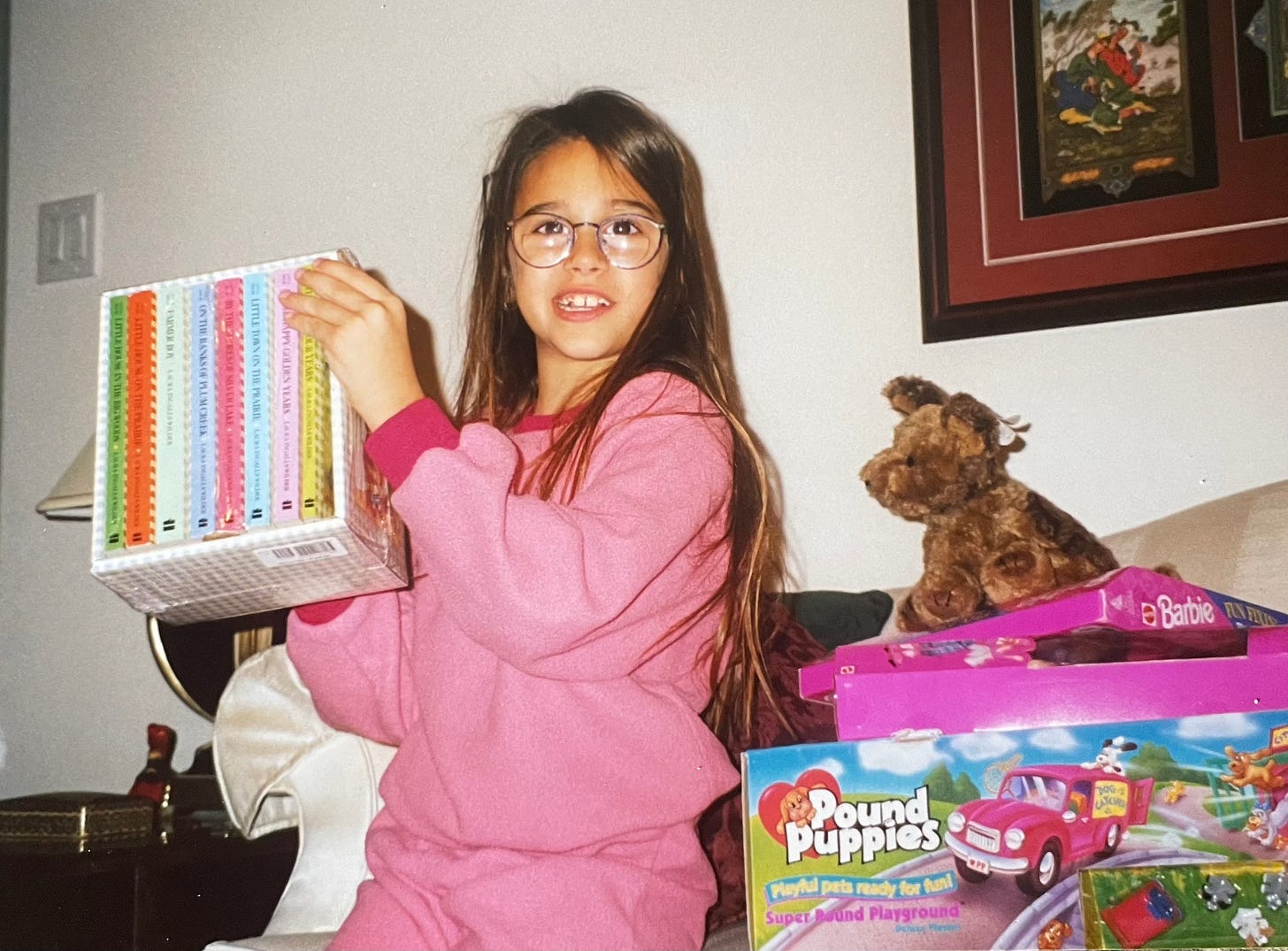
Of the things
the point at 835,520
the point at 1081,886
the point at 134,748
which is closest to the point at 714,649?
the point at 1081,886

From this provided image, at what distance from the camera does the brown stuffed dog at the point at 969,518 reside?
1.12m

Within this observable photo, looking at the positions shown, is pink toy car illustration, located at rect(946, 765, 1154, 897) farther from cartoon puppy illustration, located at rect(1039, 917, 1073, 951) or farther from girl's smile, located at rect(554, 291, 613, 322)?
girl's smile, located at rect(554, 291, 613, 322)

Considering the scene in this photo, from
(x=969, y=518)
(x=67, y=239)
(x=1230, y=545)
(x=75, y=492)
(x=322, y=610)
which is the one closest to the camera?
(x=322, y=610)

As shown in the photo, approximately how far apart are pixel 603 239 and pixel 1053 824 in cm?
58

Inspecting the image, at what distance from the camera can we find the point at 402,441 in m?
0.75

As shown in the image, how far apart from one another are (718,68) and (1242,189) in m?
0.65

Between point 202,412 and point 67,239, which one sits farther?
point 67,239

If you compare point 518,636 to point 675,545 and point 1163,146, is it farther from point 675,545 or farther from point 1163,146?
point 1163,146

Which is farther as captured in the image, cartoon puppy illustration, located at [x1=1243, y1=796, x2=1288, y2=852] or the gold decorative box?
the gold decorative box

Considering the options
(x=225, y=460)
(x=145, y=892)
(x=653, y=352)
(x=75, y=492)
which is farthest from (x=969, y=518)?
(x=75, y=492)

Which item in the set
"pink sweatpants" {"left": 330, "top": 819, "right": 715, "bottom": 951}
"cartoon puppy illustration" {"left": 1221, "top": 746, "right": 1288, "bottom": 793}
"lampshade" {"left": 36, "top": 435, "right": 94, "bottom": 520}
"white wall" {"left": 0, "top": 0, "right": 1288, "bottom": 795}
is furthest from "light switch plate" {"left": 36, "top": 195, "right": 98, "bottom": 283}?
"cartoon puppy illustration" {"left": 1221, "top": 746, "right": 1288, "bottom": 793}

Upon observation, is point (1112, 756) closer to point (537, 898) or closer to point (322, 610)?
point (537, 898)

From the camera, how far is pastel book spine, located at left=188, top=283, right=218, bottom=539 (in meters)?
0.72

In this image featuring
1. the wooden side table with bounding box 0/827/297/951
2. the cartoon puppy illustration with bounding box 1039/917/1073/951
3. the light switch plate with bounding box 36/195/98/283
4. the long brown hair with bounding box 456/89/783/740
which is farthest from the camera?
the light switch plate with bounding box 36/195/98/283
